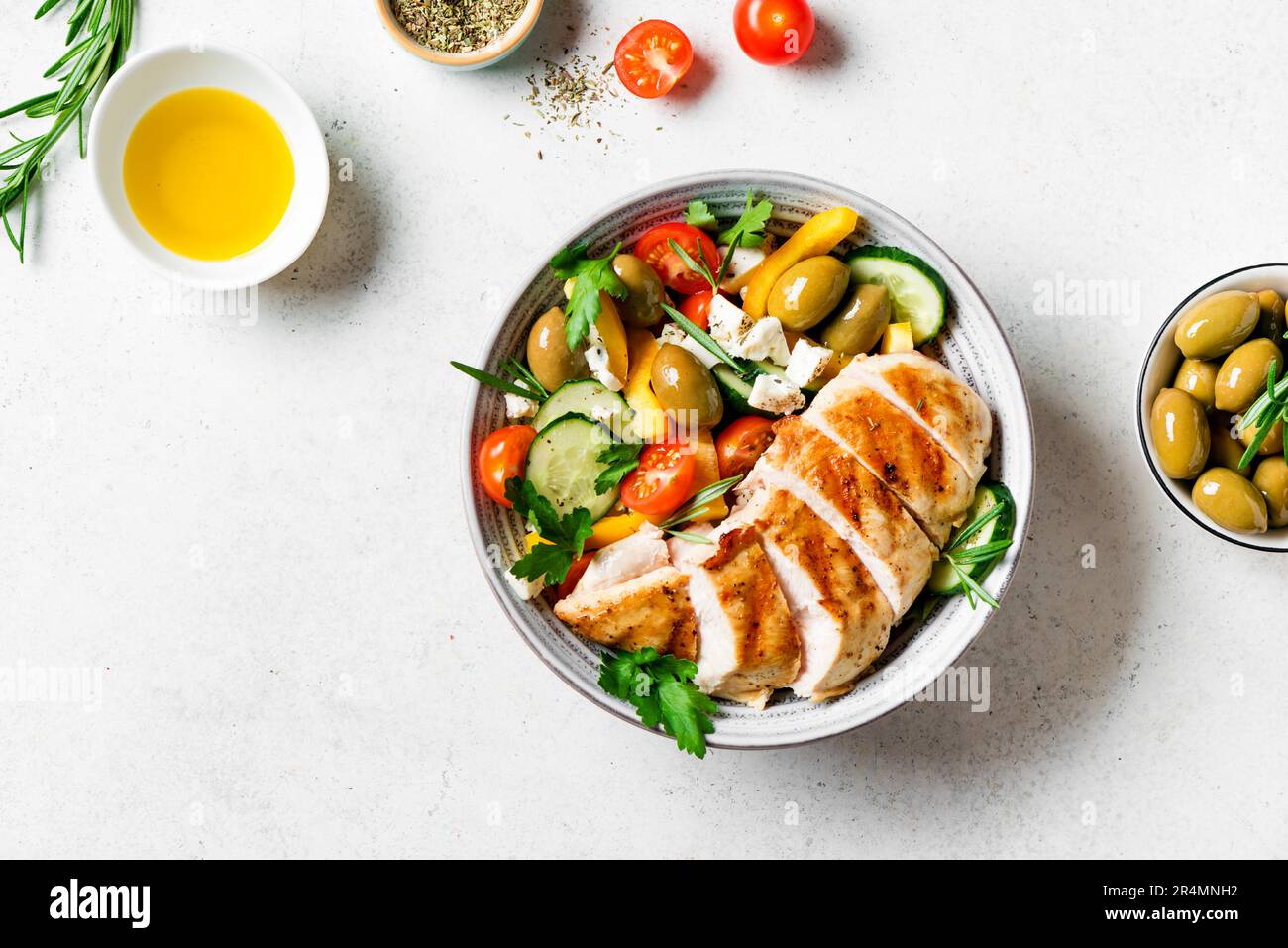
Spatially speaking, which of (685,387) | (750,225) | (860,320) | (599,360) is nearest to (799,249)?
(750,225)

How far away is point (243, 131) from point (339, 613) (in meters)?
1.46

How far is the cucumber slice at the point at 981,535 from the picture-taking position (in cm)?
261

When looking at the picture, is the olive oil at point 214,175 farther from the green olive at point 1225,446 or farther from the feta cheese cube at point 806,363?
the green olive at point 1225,446

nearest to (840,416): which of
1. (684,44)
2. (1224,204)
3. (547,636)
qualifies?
(547,636)

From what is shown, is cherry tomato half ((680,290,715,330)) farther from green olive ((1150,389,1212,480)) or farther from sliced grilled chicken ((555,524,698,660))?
green olive ((1150,389,1212,480))

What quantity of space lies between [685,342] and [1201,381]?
4.56 feet

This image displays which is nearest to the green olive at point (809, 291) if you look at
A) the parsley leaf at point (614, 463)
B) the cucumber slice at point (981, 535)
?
the parsley leaf at point (614, 463)

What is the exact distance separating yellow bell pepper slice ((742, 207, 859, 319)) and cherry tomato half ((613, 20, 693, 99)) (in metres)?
0.63

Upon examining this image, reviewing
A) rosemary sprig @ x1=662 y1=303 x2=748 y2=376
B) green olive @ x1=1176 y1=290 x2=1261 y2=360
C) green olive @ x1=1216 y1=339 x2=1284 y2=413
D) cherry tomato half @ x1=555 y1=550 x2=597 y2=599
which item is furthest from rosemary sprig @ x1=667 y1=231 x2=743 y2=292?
green olive @ x1=1216 y1=339 x2=1284 y2=413

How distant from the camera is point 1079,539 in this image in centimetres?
307

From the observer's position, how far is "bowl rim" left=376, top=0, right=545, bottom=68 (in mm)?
2965

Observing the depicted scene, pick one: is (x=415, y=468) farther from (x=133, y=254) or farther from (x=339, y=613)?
A: (x=133, y=254)

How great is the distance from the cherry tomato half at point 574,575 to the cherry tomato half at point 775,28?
4.99 ft

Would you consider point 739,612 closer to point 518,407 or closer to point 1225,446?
point 518,407
